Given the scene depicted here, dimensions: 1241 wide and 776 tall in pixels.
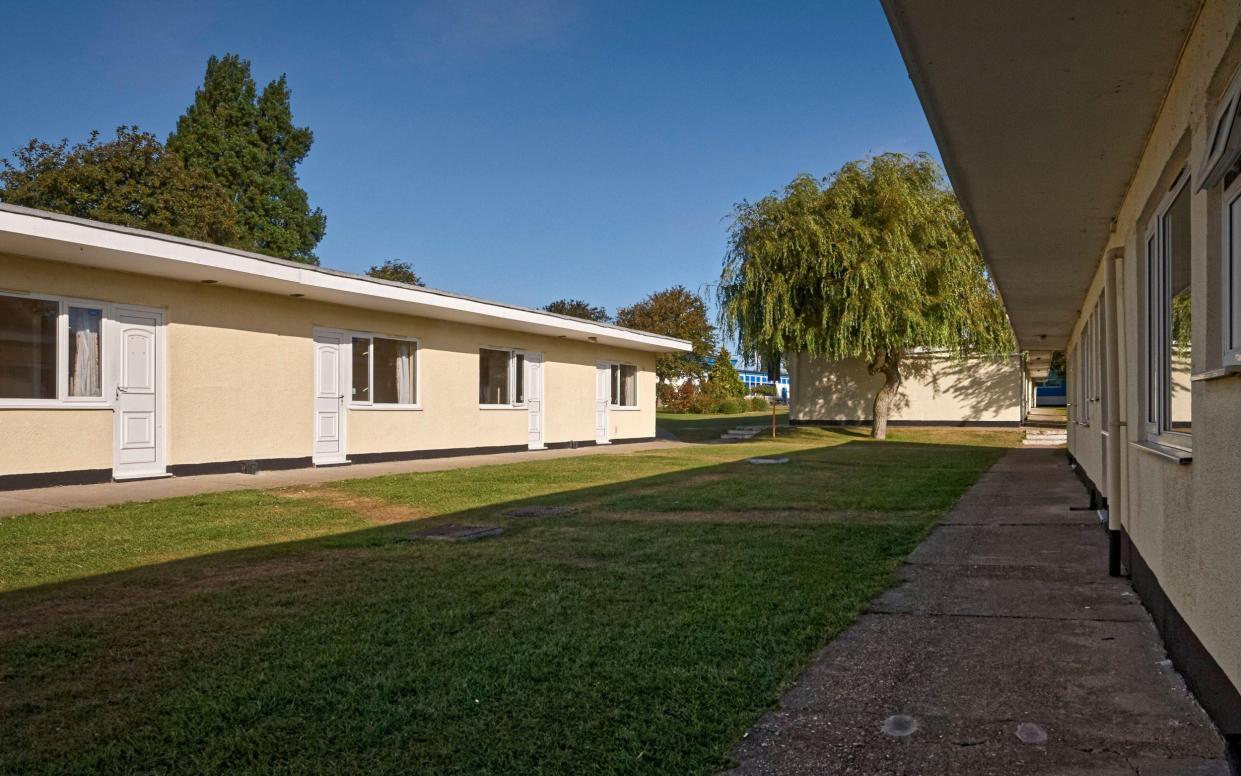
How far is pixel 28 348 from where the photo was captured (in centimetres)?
1027

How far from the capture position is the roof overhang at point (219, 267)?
9312 mm

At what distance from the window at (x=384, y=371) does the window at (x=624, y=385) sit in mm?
7389

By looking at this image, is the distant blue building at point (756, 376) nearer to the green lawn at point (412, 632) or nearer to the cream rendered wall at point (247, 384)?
the cream rendered wall at point (247, 384)

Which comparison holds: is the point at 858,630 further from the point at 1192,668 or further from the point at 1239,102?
the point at 1239,102

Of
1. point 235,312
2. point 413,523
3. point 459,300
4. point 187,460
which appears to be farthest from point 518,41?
point 413,523

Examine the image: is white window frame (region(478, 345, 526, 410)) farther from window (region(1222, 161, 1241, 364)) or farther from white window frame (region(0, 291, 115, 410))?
window (region(1222, 161, 1241, 364))

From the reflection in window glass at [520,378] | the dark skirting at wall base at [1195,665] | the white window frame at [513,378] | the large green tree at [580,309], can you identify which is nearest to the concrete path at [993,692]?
the dark skirting at wall base at [1195,665]

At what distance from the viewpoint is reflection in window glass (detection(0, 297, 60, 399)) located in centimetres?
1006

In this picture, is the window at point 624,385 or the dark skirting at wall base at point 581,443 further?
the window at point 624,385

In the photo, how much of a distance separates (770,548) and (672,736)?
3.70 metres

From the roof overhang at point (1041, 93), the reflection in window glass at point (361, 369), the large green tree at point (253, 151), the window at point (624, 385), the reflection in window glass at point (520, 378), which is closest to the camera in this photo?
the roof overhang at point (1041, 93)

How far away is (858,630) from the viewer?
4.11 metres

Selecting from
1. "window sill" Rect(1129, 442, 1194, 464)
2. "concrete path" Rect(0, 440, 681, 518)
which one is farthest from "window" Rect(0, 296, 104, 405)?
"window sill" Rect(1129, 442, 1194, 464)

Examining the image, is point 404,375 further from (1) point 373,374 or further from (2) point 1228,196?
(2) point 1228,196
